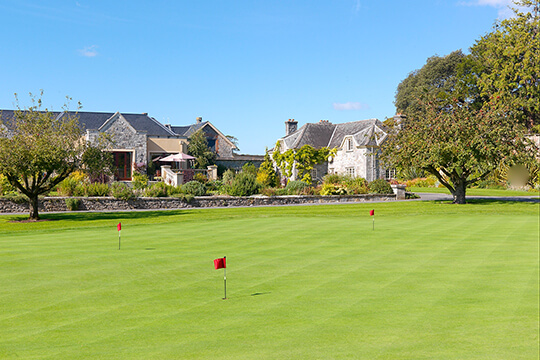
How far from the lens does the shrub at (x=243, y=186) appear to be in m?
36.3

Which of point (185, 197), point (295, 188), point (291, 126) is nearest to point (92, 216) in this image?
point (185, 197)

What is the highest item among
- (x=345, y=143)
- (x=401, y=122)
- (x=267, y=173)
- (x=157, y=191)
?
(x=401, y=122)

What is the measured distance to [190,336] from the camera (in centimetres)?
664

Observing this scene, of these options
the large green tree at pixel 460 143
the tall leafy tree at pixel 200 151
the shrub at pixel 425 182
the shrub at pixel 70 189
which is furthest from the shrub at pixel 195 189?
the shrub at pixel 425 182

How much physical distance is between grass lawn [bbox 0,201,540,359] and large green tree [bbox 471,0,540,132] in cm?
4852

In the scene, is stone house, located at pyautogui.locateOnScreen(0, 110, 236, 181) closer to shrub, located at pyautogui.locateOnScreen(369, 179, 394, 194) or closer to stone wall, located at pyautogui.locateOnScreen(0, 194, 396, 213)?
stone wall, located at pyautogui.locateOnScreen(0, 194, 396, 213)

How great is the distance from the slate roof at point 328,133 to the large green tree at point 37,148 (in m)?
30.1

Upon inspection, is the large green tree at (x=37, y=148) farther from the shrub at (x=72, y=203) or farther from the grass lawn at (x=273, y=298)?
the grass lawn at (x=273, y=298)

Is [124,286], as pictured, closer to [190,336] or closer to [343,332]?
[190,336]

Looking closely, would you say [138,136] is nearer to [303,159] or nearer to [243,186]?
[303,159]

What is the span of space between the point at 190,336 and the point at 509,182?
4911cm

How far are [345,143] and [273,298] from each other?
45.8m

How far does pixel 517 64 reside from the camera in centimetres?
5772

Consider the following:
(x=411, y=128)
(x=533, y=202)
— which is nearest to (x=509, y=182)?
(x=533, y=202)
